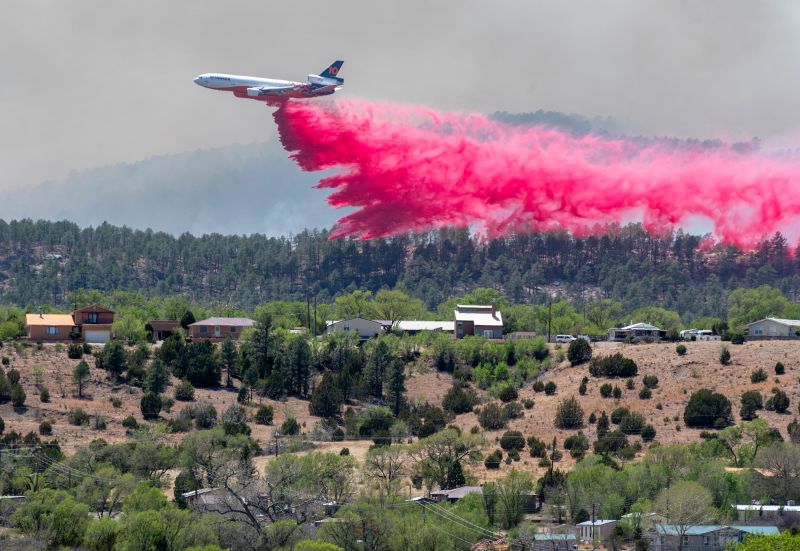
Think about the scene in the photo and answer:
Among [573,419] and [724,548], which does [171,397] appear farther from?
[724,548]

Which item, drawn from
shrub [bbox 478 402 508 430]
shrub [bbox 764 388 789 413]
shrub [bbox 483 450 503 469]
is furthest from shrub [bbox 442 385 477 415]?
shrub [bbox 764 388 789 413]

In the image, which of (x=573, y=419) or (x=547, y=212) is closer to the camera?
(x=573, y=419)

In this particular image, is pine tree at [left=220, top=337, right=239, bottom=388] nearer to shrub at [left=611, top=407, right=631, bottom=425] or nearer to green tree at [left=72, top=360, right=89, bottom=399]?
green tree at [left=72, top=360, right=89, bottom=399]

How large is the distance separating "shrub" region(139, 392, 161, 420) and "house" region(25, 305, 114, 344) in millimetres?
26478

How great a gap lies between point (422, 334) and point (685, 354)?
28682 millimetres

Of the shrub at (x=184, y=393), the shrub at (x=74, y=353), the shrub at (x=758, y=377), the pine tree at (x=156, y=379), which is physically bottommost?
the shrub at (x=184, y=393)

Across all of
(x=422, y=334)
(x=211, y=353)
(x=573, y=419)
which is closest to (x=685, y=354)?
(x=573, y=419)

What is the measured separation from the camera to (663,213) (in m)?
155

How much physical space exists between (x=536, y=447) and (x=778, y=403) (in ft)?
66.0

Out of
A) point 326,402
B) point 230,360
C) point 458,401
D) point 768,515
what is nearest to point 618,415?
point 458,401

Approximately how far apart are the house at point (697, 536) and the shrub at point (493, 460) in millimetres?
20823

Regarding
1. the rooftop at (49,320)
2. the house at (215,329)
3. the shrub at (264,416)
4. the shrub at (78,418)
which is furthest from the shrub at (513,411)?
the rooftop at (49,320)

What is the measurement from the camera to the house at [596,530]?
7775 cm

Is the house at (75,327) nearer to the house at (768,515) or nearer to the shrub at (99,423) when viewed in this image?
the shrub at (99,423)
